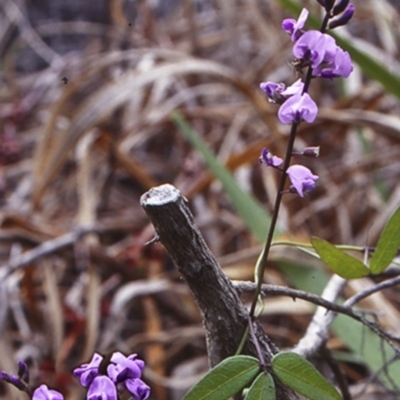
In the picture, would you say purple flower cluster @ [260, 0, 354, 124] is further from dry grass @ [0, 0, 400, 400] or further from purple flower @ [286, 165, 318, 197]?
dry grass @ [0, 0, 400, 400]

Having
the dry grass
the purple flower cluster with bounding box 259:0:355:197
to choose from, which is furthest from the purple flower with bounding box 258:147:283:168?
the dry grass

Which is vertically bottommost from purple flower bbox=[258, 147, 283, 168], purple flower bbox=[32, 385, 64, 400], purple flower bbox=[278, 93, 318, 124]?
purple flower bbox=[32, 385, 64, 400]

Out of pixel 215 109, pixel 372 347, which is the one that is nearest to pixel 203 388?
pixel 372 347

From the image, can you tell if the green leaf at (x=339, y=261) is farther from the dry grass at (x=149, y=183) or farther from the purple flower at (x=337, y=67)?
the dry grass at (x=149, y=183)

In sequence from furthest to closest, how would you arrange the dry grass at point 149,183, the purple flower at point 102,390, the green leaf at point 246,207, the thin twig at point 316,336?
the dry grass at point 149,183, the green leaf at point 246,207, the thin twig at point 316,336, the purple flower at point 102,390

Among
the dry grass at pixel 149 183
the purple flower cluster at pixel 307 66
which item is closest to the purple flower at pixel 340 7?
the purple flower cluster at pixel 307 66

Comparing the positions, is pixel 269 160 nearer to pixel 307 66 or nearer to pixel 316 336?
pixel 307 66
